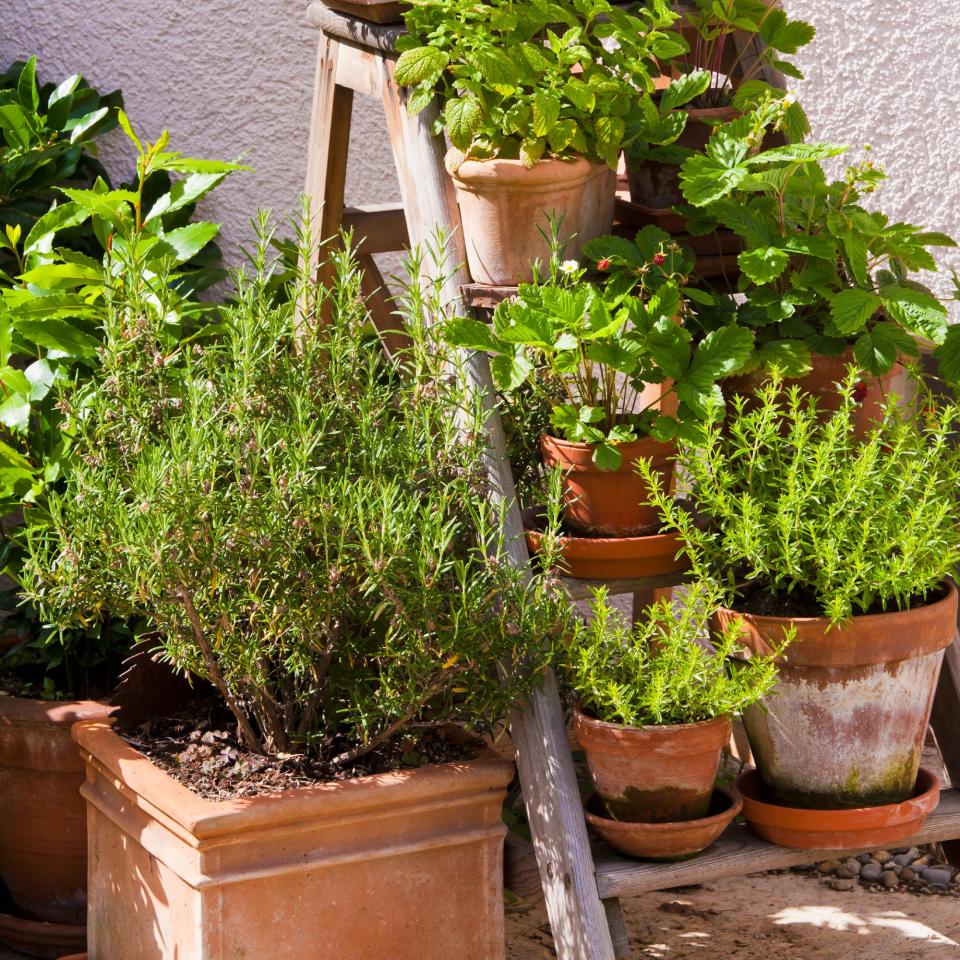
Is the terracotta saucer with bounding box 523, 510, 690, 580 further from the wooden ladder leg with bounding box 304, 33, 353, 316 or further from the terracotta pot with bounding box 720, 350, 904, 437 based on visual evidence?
the wooden ladder leg with bounding box 304, 33, 353, 316

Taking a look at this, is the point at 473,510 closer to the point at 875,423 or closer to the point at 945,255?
the point at 875,423

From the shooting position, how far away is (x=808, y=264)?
2248mm

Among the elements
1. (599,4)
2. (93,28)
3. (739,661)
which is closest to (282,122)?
(93,28)

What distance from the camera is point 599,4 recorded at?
2.17 m

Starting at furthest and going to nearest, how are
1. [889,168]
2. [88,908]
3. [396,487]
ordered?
[889,168] → [88,908] → [396,487]

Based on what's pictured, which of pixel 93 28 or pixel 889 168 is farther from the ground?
pixel 93 28

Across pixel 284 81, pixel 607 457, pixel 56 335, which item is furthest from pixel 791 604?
pixel 284 81

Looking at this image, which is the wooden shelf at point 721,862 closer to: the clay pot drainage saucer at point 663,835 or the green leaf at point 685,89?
the clay pot drainage saucer at point 663,835

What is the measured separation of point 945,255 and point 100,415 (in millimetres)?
2234

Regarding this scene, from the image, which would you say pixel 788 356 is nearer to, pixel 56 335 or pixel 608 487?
pixel 608 487

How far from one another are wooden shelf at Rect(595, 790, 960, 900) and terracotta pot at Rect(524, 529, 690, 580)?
1.37 feet

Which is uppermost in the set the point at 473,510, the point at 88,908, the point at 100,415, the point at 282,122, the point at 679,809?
the point at 282,122

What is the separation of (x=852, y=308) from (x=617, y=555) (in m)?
0.51

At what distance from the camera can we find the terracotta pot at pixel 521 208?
2.20 m
